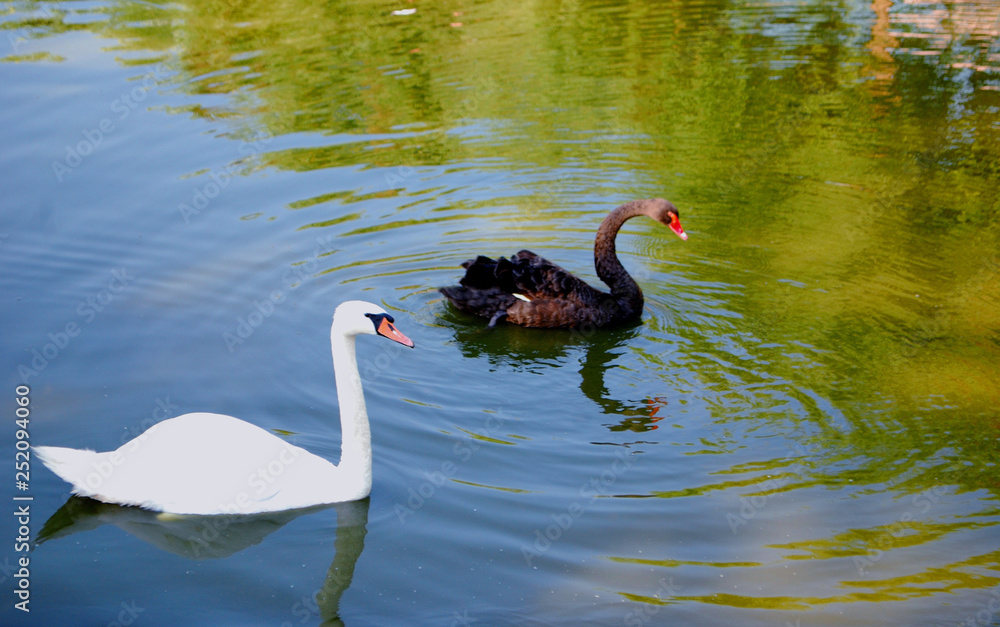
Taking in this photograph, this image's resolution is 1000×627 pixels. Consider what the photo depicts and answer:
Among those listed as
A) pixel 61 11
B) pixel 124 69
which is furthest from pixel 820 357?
pixel 61 11

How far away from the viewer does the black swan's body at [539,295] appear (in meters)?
8.01

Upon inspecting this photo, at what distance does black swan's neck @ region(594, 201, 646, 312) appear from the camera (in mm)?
8070

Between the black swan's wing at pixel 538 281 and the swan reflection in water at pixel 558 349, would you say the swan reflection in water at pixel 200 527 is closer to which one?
the swan reflection in water at pixel 558 349

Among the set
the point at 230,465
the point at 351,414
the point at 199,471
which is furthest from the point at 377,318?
the point at 199,471

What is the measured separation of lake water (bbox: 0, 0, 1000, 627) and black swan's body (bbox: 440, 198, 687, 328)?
7.5 inches

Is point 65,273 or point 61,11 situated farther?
point 61,11

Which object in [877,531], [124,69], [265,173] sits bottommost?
[877,531]

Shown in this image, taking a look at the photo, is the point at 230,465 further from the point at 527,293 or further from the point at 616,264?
the point at 616,264

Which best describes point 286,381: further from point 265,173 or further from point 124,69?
point 124,69

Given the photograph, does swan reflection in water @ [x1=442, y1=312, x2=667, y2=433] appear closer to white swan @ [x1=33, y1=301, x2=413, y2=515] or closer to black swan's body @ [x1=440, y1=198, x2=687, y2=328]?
black swan's body @ [x1=440, y1=198, x2=687, y2=328]

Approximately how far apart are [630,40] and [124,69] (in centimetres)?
838

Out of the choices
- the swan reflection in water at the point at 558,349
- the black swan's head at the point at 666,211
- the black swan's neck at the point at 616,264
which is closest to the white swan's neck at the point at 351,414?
the swan reflection in water at the point at 558,349

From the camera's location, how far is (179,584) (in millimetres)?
5066

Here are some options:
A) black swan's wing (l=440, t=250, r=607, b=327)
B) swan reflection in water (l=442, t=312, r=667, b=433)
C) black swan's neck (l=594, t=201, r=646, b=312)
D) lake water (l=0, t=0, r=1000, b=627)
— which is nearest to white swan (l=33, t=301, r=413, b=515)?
lake water (l=0, t=0, r=1000, b=627)
